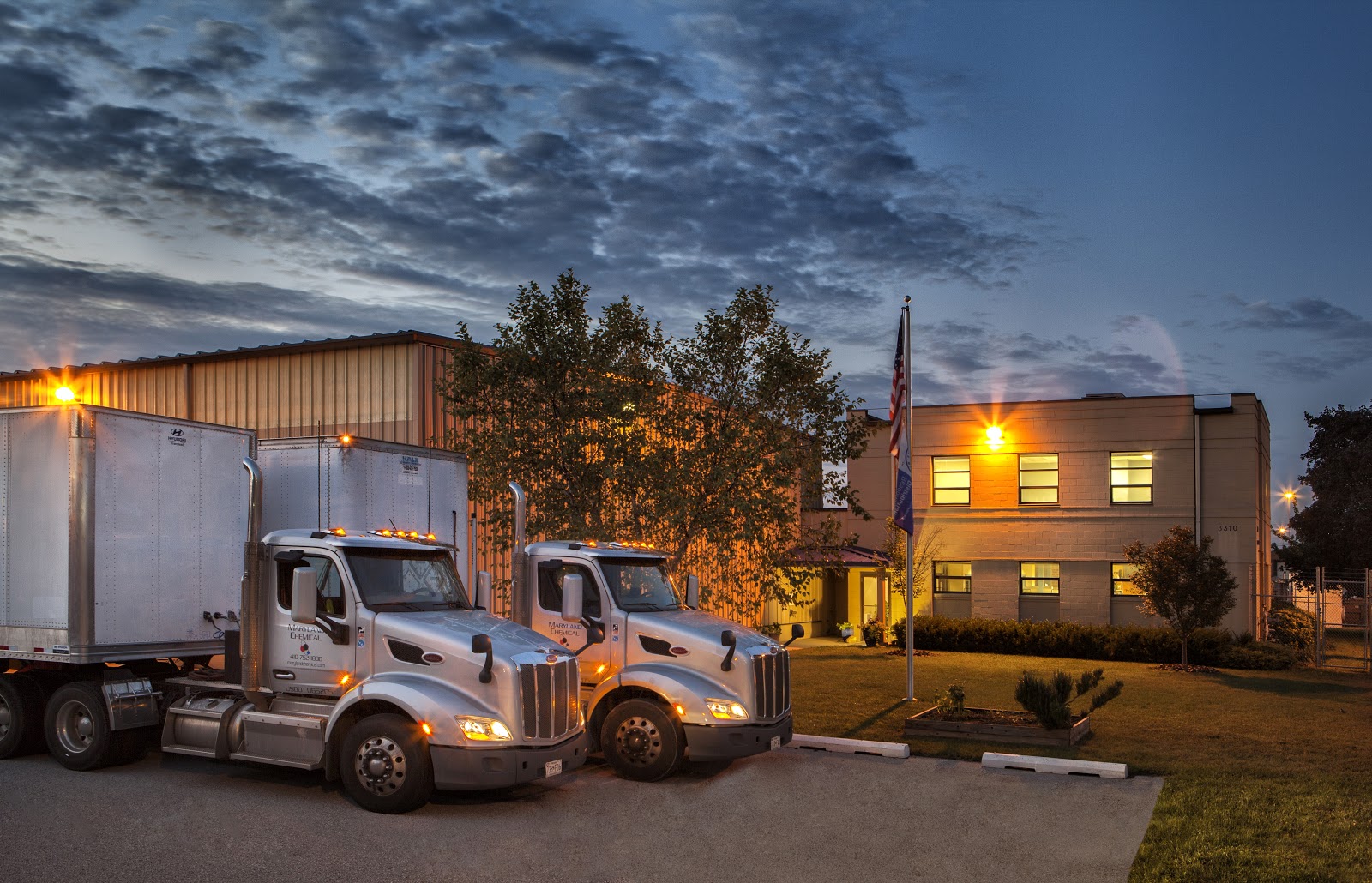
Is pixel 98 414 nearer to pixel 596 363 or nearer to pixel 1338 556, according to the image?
pixel 596 363

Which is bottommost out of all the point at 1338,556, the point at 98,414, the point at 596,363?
the point at 1338,556

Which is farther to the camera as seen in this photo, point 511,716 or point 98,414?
point 98,414

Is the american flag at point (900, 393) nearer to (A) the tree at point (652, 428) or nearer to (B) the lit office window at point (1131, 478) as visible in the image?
(A) the tree at point (652, 428)

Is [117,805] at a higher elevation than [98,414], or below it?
below

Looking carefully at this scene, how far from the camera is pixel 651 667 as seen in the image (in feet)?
42.2

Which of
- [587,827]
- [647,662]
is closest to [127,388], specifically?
[647,662]

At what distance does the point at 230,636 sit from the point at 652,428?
9219 millimetres

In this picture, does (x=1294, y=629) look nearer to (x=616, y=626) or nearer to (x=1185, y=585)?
(x=1185, y=585)

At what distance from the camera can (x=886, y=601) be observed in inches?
1379

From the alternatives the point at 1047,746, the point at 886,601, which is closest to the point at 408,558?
the point at 1047,746

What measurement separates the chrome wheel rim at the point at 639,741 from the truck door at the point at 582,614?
706 mm

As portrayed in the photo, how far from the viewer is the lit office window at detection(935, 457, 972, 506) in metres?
36.3

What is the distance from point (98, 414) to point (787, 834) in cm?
806

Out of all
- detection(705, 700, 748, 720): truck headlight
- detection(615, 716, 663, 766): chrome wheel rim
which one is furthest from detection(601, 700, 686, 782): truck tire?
→ detection(705, 700, 748, 720): truck headlight
